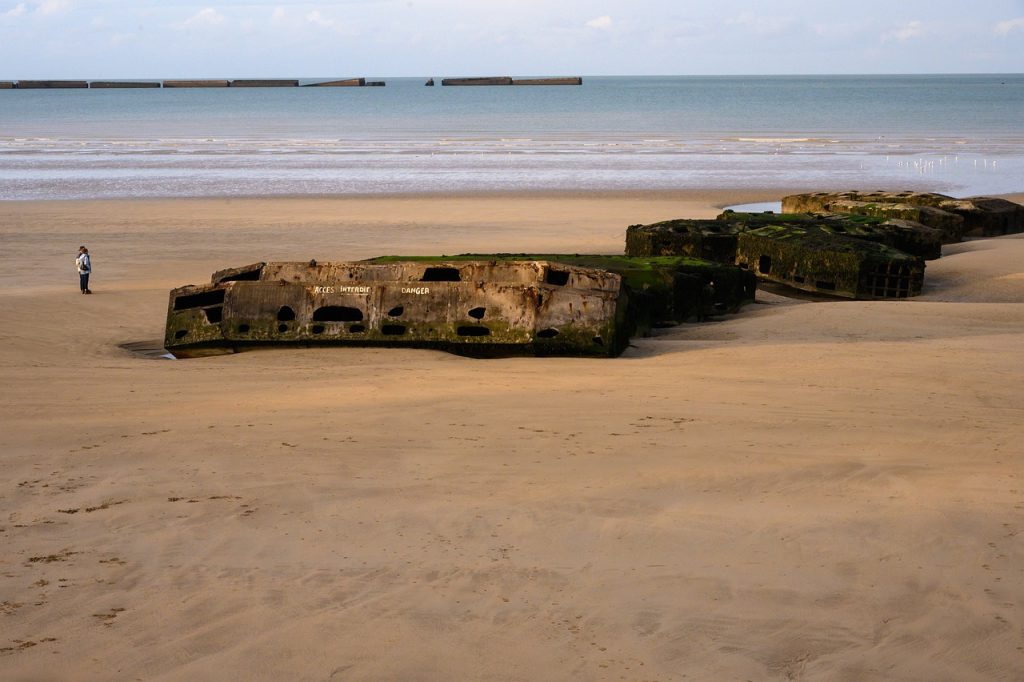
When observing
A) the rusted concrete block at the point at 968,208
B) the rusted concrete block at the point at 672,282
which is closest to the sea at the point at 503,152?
the rusted concrete block at the point at 968,208

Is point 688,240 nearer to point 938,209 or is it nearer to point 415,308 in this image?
point 938,209

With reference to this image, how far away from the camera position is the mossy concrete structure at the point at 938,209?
2197 centimetres

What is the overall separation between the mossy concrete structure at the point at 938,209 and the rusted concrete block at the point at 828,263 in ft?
16.0

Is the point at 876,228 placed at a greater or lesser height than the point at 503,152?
lesser

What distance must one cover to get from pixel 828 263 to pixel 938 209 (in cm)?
719

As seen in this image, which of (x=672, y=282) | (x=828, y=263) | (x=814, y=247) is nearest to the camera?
(x=672, y=282)

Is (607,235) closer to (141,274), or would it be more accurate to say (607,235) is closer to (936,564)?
(141,274)

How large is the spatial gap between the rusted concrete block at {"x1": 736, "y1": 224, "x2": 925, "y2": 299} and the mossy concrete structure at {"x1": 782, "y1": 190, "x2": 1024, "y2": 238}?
4.88m

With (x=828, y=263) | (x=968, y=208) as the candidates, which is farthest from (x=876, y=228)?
(x=968, y=208)

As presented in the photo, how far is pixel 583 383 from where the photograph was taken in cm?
898

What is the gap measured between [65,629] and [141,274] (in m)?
14.8

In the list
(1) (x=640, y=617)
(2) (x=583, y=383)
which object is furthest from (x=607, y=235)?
(1) (x=640, y=617)

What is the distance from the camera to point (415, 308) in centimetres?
1109

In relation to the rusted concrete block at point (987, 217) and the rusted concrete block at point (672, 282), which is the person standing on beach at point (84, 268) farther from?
the rusted concrete block at point (987, 217)
